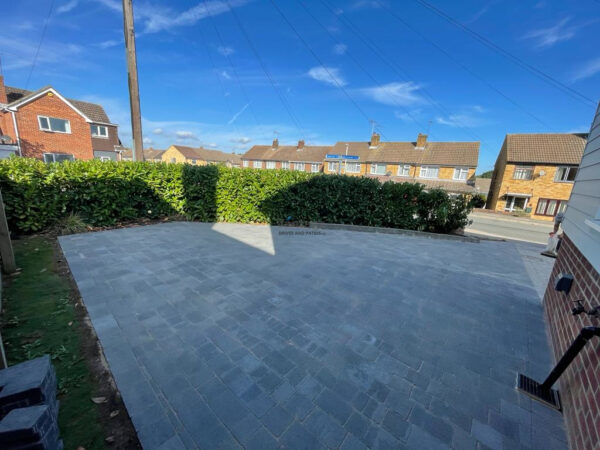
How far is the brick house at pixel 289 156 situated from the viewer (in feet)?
123

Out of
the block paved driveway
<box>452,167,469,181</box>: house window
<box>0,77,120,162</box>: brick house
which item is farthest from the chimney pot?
the block paved driveway

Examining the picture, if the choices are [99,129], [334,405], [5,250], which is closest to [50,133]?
[99,129]

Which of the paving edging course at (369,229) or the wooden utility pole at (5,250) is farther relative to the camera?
the paving edging course at (369,229)

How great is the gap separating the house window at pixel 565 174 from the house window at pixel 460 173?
6.90 metres

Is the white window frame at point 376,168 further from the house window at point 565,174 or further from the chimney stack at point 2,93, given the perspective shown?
the chimney stack at point 2,93

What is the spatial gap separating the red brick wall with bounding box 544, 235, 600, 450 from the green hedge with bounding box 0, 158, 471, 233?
5796mm

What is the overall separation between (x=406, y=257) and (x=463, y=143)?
96.8 feet

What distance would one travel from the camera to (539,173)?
2139 centimetres

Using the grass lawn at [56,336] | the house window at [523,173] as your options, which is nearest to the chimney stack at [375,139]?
the house window at [523,173]

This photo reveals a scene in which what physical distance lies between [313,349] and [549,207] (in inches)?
1152

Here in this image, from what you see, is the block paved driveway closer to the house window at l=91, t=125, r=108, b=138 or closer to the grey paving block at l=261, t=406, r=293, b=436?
the grey paving block at l=261, t=406, r=293, b=436

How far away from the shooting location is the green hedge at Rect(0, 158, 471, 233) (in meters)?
6.33

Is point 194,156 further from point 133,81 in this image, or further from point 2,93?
point 133,81

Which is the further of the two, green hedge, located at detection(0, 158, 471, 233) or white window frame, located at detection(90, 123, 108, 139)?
white window frame, located at detection(90, 123, 108, 139)
